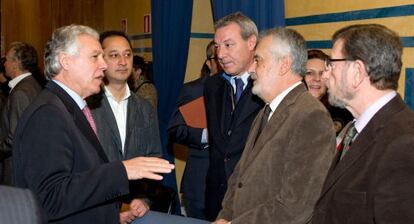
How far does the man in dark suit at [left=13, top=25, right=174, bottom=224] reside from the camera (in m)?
1.95

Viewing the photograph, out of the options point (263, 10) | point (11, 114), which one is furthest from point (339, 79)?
point (11, 114)

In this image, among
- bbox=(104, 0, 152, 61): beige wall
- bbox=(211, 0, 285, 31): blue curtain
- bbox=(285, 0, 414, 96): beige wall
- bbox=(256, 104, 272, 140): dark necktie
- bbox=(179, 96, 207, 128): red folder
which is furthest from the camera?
bbox=(104, 0, 152, 61): beige wall

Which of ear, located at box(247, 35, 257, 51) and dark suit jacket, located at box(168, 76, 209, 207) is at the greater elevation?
ear, located at box(247, 35, 257, 51)

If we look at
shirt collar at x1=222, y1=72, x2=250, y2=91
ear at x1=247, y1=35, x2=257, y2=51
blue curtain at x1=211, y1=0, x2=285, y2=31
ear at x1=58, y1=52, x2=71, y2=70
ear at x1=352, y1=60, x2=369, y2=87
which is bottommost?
shirt collar at x1=222, y1=72, x2=250, y2=91

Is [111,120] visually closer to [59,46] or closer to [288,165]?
[59,46]

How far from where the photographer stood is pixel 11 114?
414 centimetres

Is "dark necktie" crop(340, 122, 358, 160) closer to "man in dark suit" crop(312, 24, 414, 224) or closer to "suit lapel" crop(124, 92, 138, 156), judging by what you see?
"man in dark suit" crop(312, 24, 414, 224)

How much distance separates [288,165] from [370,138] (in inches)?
17.9

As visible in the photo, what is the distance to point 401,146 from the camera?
155 cm

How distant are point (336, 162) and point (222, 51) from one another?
44.7 inches

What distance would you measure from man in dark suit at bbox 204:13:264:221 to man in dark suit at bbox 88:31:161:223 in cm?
38

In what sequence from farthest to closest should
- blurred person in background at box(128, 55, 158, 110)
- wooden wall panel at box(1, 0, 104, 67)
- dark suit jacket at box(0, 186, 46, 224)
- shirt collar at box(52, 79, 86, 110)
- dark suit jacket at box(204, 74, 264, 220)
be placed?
wooden wall panel at box(1, 0, 104, 67)
blurred person in background at box(128, 55, 158, 110)
dark suit jacket at box(204, 74, 264, 220)
shirt collar at box(52, 79, 86, 110)
dark suit jacket at box(0, 186, 46, 224)

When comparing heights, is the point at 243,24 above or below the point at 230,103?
above

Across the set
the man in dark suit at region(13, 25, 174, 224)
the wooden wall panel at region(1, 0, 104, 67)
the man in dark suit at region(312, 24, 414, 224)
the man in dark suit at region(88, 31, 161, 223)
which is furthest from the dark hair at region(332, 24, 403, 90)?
the wooden wall panel at region(1, 0, 104, 67)
